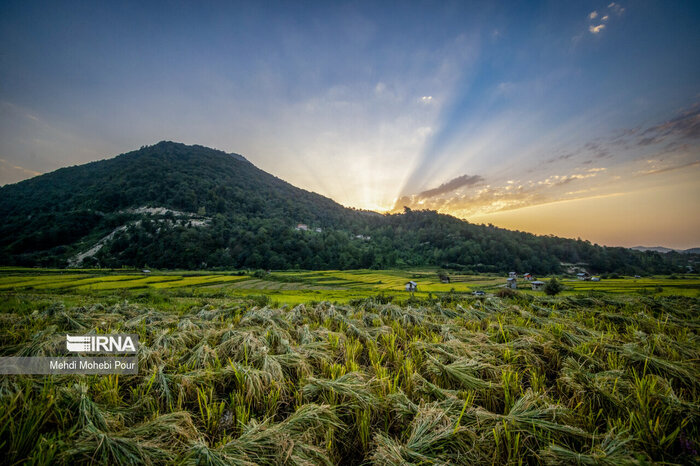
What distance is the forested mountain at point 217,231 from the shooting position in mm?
67250

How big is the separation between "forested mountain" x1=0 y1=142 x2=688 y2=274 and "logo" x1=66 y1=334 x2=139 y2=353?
2617 inches

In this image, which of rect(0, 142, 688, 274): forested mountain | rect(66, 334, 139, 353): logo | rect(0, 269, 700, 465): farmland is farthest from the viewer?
rect(0, 142, 688, 274): forested mountain

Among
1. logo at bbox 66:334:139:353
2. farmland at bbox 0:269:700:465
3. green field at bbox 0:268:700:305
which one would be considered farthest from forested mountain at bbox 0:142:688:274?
farmland at bbox 0:269:700:465

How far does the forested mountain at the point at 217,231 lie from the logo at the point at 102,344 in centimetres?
6646

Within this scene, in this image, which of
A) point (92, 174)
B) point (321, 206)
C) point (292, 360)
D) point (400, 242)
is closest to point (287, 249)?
point (400, 242)

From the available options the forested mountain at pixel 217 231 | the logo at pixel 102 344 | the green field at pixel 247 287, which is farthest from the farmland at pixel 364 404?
the forested mountain at pixel 217 231

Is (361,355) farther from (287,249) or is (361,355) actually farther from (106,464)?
(287,249)

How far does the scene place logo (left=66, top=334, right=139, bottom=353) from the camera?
14.0 feet

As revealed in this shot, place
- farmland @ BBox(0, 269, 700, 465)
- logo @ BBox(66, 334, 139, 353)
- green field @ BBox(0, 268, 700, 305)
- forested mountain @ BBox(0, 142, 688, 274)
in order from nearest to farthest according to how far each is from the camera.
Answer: farmland @ BBox(0, 269, 700, 465), logo @ BBox(66, 334, 139, 353), green field @ BBox(0, 268, 700, 305), forested mountain @ BBox(0, 142, 688, 274)

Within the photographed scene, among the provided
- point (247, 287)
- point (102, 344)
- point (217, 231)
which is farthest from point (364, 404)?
point (217, 231)

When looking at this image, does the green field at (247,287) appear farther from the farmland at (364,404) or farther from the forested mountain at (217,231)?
the forested mountain at (217,231)

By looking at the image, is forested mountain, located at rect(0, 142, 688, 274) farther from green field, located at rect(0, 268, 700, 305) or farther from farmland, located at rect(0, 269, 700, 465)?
farmland, located at rect(0, 269, 700, 465)

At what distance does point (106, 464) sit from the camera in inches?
74.5

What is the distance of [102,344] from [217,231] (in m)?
84.4
